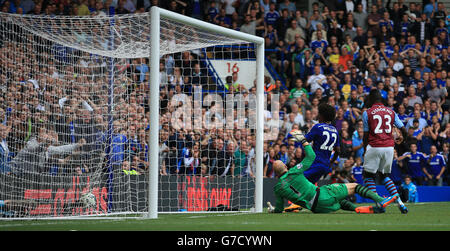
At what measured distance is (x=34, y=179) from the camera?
434 inches

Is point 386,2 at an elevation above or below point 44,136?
above

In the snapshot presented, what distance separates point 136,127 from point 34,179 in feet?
7.63

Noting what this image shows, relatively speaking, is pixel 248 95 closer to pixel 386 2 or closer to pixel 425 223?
pixel 425 223

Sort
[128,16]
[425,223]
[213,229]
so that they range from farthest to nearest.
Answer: [128,16] < [425,223] < [213,229]

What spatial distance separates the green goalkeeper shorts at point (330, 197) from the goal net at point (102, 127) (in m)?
1.81

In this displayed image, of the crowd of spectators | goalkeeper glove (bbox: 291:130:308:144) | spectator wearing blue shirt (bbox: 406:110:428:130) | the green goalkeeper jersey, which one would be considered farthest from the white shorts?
spectator wearing blue shirt (bbox: 406:110:428:130)

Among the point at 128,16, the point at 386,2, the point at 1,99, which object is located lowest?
the point at 1,99

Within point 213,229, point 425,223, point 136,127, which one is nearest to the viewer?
point 213,229

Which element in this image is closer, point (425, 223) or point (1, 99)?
point (425, 223)

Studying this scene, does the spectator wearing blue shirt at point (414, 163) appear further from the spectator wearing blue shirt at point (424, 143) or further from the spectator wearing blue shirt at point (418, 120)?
the spectator wearing blue shirt at point (418, 120)

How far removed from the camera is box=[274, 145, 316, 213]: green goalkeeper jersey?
405 inches

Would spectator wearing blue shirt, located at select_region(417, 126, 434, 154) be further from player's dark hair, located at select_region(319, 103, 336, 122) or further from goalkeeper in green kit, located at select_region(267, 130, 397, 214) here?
goalkeeper in green kit, located at select_region(267, 130, 397, 214)

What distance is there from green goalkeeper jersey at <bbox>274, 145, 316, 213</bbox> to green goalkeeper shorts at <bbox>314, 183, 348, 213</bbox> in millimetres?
143
